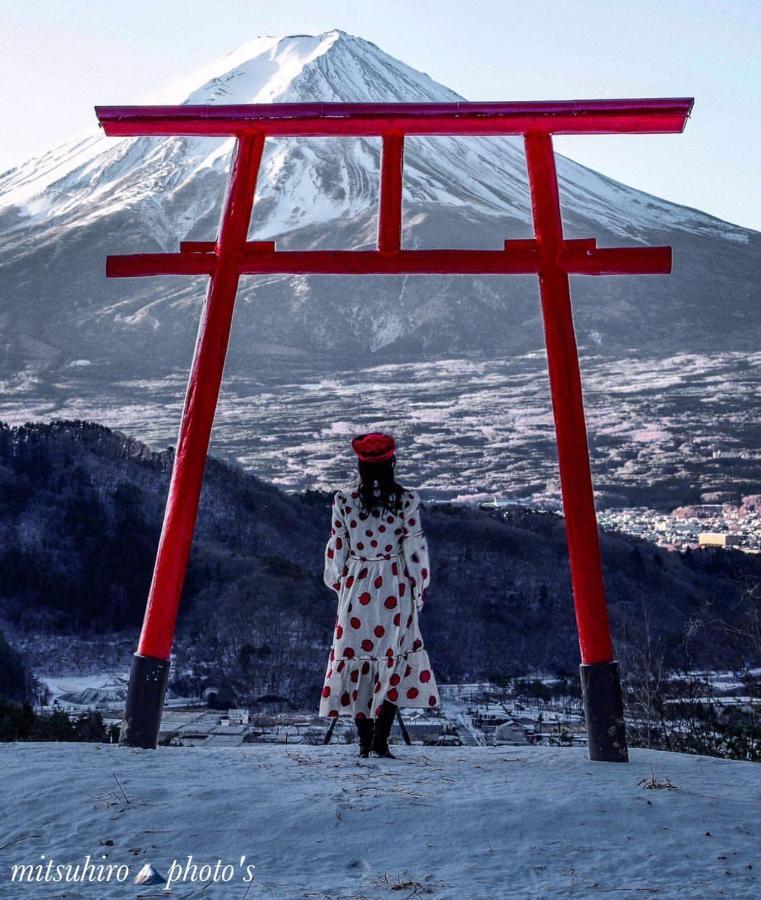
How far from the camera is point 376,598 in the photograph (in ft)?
13.6

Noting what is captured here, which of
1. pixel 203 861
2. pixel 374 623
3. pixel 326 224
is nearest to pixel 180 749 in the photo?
pixel 374 623

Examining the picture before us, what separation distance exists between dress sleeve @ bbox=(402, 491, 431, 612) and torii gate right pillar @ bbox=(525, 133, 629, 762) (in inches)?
22.7

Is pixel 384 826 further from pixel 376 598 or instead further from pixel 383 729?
pixel 376 598

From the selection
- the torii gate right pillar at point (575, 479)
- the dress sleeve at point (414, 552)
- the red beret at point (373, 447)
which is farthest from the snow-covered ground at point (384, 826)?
the red beret at point (373, 447)

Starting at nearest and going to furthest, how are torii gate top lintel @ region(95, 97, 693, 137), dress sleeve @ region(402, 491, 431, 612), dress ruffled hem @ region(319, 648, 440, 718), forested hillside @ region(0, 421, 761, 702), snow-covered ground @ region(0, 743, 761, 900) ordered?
snow-covered ground @ region(0, 743, 761, 900) < dress ruffled hem @ region(319, 648, 440, 718) < dress sleeve @ region(402, 491, 431, 612) < torii gate top lintel @ region(95, 97, 693, 137) < forested hillside @ region(0, 421, 761, 702)

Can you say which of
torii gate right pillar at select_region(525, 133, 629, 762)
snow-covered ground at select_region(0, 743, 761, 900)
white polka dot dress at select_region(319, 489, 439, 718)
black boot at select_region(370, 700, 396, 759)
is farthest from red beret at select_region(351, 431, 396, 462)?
snow-covered ground at select_region(0, 743, 761, 900)

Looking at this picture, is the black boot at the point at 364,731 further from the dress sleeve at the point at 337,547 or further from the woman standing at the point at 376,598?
the dress sleeve at the point at 337,547

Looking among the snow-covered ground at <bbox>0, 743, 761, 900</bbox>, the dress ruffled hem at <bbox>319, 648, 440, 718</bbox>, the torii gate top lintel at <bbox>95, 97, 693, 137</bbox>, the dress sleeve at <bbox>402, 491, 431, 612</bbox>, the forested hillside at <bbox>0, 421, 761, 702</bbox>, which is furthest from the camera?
the forested hillside at <bbox>0, 421, 761, 702</bbox>

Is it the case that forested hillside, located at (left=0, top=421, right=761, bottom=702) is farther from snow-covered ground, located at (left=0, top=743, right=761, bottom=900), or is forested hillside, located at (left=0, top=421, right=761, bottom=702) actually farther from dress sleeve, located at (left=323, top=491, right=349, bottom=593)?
snow-covered ground, located at (left=0, top=743, right=761, bottom=900)

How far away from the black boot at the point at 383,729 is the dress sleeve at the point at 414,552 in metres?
0.39

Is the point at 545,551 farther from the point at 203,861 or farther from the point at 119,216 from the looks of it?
the point at 119,216

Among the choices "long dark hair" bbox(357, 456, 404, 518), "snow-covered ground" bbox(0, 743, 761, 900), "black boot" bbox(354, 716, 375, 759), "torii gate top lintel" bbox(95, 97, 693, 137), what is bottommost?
"snow-covered ground" bbox(0, 743, 761, 900)

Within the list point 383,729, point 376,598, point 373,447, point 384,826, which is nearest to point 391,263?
point 373,447

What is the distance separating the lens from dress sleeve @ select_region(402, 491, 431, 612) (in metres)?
4.19
